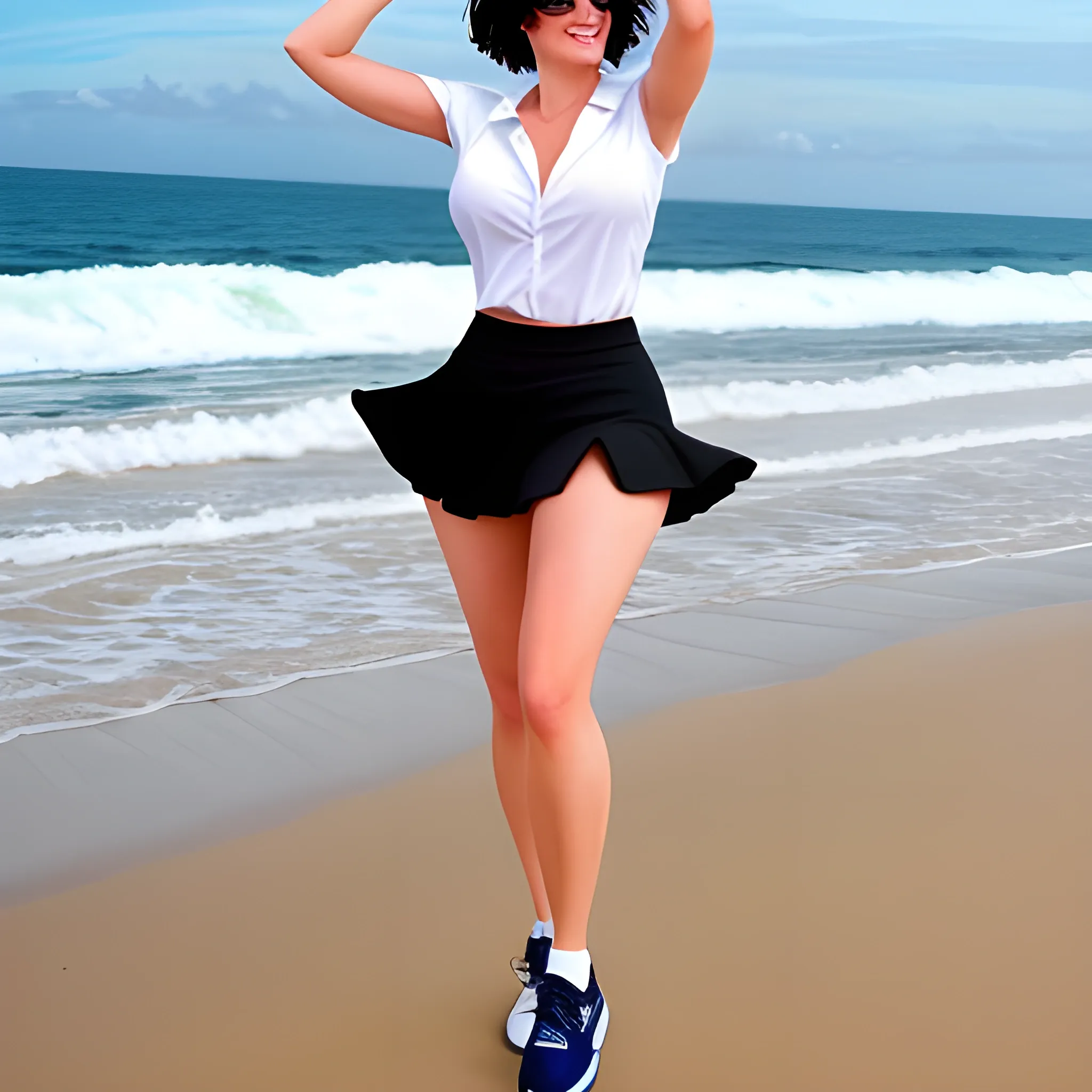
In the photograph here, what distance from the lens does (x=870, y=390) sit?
10.7 m

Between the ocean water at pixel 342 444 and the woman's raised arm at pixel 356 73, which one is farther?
the ocean water at pixel 342 444

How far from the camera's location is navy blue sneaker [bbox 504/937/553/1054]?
2.02m

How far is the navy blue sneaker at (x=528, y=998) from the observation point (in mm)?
2020

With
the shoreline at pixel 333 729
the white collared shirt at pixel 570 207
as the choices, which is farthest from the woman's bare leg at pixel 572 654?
the shoreline at pixel 333 729

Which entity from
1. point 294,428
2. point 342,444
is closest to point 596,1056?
point 342,444

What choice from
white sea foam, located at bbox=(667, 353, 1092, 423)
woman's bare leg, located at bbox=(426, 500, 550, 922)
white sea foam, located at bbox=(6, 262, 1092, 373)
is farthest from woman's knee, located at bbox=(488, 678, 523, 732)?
white sea foam, located at bbox=(6, 262, 1092, 373)

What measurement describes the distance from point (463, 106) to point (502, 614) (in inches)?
33.5

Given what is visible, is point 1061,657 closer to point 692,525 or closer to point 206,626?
point 692,525

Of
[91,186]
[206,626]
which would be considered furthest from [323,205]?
[206,626]

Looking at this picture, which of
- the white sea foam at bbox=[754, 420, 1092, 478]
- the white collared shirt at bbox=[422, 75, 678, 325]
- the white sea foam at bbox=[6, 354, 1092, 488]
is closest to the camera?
the white collared shirt at bbox=[422, 75, 678, 325]

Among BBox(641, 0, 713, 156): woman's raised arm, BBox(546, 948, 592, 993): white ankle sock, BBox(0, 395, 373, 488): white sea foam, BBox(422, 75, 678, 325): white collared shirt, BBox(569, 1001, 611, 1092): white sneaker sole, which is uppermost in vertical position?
BBox(0, 395, 373, 488): white sea foam

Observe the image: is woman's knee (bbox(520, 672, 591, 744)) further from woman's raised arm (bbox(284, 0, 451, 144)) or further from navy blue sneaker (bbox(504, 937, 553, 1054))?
woman's raised arm (bbox(284, 0, 451, 144))

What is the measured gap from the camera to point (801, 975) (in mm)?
2176

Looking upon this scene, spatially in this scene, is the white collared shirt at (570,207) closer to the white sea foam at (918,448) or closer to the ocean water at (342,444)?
the ocean water at (342,444)
